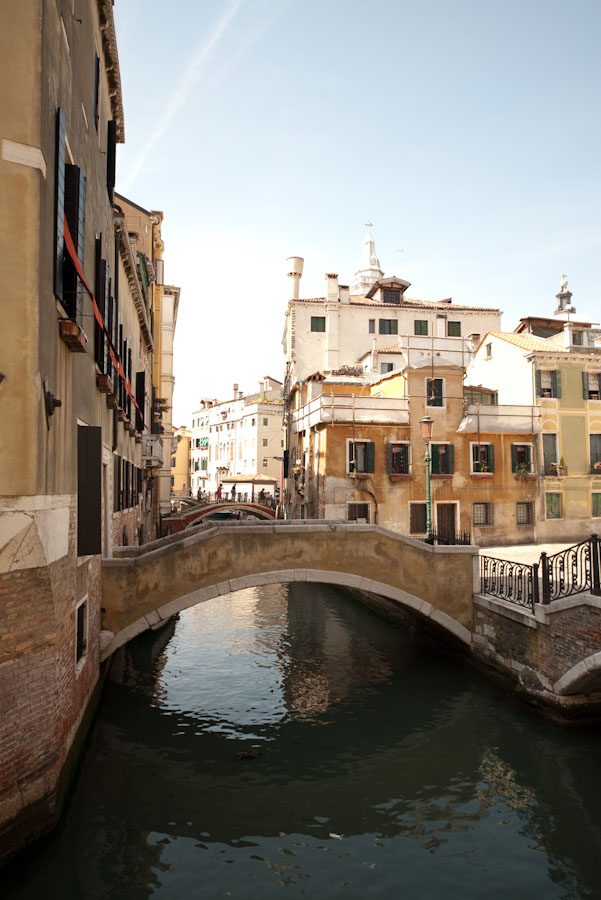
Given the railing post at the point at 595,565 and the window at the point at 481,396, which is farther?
the window at the point at 481,396

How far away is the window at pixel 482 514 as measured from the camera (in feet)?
92.5

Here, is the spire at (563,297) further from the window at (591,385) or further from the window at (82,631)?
the window at (82,631)

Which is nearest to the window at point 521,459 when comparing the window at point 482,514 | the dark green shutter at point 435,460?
the window at point 482,514

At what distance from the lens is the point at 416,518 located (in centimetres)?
2773

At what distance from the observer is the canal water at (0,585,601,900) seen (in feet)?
24.2

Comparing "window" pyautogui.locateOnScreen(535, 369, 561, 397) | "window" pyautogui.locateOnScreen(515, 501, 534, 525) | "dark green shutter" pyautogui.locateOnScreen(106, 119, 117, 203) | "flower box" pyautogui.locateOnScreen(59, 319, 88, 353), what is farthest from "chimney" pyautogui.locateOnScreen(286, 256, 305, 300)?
"flower box" pyautogui.locateOnScreen(59, 319, 88, 353)

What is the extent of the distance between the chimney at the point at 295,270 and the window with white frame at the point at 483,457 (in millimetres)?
15304

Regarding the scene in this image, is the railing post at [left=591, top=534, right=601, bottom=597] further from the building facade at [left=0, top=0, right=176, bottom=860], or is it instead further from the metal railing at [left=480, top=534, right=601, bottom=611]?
the building facade at [left=0, top=0, right=176, bottom=860]

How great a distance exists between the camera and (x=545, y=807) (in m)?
9.08

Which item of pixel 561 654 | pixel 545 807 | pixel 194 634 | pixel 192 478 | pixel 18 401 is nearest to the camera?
pixel 18 401

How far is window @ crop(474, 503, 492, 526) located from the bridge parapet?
→ 45.4ft

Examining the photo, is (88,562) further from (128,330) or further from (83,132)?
(128,330)

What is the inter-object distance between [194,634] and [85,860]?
12.0 metres

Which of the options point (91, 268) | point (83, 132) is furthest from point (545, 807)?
point (83, 132)
